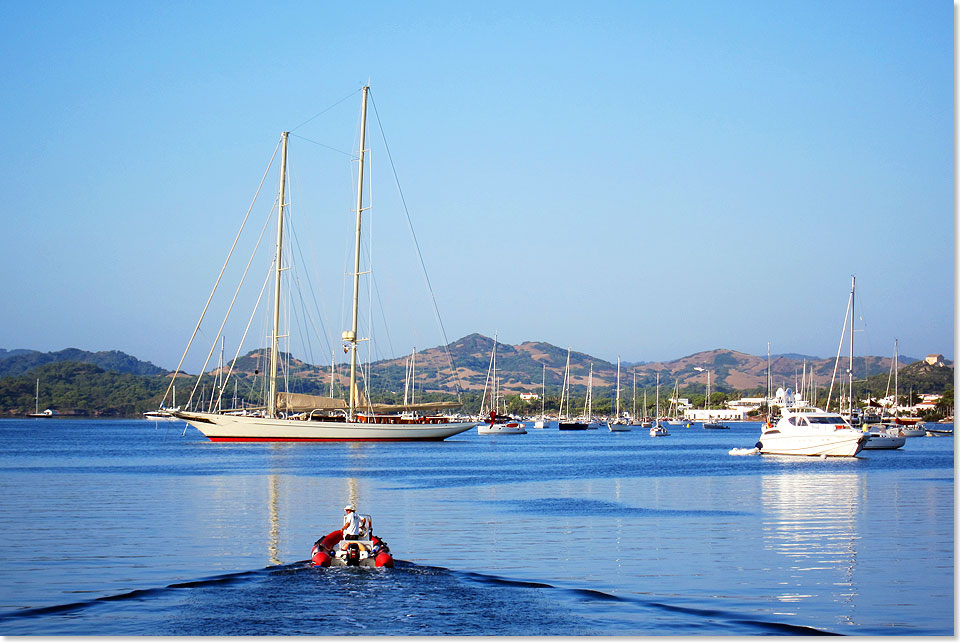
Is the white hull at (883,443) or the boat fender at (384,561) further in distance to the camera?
the white hull at (883,443)

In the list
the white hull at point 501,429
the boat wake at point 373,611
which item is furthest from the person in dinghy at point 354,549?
the white hull at point 501,429

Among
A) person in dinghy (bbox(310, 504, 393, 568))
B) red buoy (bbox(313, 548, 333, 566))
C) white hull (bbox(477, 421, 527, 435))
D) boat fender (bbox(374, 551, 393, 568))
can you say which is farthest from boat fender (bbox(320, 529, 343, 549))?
white hull (bbox(477, 421, 527, 435))

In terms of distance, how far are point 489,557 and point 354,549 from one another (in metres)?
3.93

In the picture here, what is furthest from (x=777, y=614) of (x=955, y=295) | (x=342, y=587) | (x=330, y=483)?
(x=330, y=483)

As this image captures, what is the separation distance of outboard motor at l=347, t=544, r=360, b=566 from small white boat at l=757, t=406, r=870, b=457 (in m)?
52.7

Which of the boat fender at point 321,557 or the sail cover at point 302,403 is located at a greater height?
the sail cover at point 302,403

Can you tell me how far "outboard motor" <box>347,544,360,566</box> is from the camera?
24.0 meters

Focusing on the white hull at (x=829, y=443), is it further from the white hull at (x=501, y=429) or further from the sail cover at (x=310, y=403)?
the white hull at (x=501, y=429)

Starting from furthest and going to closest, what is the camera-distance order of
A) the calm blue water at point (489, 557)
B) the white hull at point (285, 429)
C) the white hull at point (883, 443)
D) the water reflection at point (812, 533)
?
the white hull at point (285, 429) → the white hull at point (883, 443) → the water reflection at point (812, 533) → the calm blue water at point (489, 557)

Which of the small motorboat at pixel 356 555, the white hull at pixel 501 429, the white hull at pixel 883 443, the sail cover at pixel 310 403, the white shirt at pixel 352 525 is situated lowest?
the white hull at pixel 501 429

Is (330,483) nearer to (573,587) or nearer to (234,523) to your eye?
(234,523)

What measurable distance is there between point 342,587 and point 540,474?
131 feet

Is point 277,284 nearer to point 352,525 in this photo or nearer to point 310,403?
point 310,403

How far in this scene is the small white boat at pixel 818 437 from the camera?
231 ft
